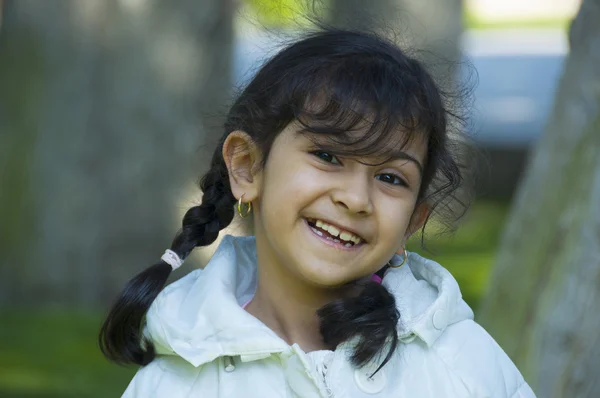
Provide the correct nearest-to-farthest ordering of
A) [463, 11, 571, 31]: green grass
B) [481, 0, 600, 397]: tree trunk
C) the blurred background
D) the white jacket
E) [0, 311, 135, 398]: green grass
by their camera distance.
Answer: the white jacket
[481, 0, 600, 397]: tree trunk
[0, 311, 135, 398]: green grass
the blurred background
[463, 11, 571, 31]: green grass

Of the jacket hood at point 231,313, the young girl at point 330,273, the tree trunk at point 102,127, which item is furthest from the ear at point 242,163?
the tree trunk at point 102,127

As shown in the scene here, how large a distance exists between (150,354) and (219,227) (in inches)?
14.2

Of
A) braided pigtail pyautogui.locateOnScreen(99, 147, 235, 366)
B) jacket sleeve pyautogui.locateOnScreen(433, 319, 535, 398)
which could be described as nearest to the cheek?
jacket sleeve pyautogui.locateOnScreen(433, 319, 535, 398)

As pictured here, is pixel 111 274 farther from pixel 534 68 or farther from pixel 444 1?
pixel 534 68

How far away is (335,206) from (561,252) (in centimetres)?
132

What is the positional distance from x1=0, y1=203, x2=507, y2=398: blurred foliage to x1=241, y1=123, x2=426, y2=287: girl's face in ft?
7.40

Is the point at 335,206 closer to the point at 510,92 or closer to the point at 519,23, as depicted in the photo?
the point at 510,92

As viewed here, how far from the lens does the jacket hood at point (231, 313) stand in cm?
233

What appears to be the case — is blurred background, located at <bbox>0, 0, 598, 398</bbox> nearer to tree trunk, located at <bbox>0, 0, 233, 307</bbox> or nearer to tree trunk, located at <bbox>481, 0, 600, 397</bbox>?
tree trunk, located at <bbox>0, 0, 233, 307</bbox>

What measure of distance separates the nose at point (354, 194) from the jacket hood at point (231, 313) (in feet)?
0.81

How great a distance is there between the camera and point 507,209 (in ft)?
33.8

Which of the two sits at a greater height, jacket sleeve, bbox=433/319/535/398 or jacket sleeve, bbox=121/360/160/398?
jacket sleeve, bbox=433/319/535/398

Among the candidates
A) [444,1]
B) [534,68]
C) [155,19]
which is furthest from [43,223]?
[534,68]

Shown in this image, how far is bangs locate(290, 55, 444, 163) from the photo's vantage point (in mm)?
2352
